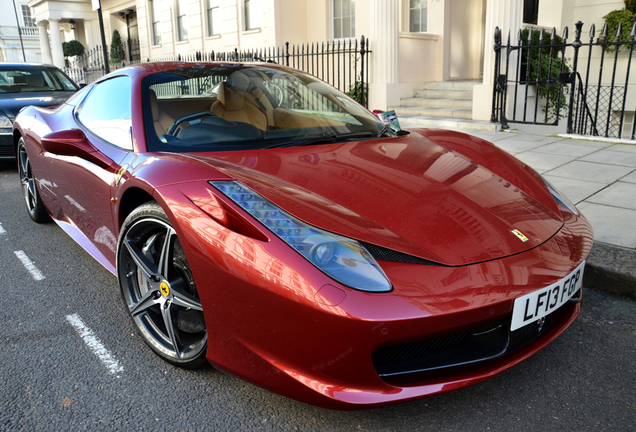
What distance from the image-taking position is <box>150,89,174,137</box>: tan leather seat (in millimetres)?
2674

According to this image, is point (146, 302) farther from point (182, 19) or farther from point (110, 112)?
point (182, 19)

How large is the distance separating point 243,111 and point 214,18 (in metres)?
14.5

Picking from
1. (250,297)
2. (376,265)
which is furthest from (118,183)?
(376,265)

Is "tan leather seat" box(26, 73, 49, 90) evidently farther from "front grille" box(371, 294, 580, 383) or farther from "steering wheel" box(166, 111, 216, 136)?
"front grille" box(371, 294, 580, 383)

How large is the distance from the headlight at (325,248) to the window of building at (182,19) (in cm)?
1712

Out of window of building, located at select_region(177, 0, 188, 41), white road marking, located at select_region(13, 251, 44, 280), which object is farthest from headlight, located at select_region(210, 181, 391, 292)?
window of building, located at select_region(177, 0, 188, 41)

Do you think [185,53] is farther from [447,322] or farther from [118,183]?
[447,322]

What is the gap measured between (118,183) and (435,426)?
70.6 inches

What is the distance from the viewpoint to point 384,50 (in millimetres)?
10609

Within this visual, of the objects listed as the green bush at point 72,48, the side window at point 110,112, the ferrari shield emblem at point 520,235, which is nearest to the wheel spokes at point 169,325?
the side window at point 110,112

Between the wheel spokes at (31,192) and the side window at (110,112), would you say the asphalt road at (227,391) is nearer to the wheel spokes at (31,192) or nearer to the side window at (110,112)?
the side window at (110,112)

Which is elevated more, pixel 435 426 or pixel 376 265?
pixel 376 265

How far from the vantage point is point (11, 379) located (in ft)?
7.40

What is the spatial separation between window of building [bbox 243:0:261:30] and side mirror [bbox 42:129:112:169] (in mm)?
11692
